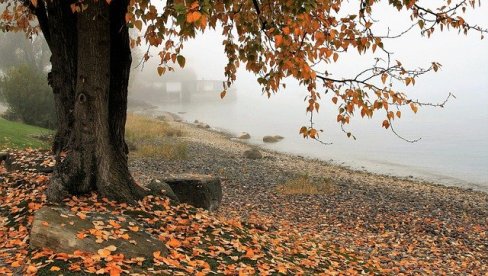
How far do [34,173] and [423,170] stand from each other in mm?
33888

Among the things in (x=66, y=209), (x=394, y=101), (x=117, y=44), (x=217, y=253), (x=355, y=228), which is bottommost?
(x=355, y=228)

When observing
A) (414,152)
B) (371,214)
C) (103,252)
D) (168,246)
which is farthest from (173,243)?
(414,152)

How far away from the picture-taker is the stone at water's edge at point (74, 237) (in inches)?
241

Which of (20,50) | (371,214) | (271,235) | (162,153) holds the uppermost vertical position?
(20,50)

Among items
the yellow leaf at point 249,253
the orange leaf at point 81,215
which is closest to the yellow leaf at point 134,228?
the orange leaf at point 81,215

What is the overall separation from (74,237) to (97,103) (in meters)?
2.86

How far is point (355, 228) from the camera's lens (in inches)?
546

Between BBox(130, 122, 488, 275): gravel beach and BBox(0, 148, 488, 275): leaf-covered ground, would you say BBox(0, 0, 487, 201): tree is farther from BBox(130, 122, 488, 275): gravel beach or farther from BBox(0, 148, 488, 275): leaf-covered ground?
BBox(130, 122, 488, 275): gravel beach

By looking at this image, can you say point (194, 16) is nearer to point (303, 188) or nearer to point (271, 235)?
point (271, 235)

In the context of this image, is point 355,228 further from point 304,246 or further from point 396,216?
point 304,246

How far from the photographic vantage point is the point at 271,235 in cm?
1037

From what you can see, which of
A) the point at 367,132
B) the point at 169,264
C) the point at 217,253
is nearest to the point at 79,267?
the point at 169,264

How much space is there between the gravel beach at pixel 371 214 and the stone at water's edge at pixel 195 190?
93 centimetres

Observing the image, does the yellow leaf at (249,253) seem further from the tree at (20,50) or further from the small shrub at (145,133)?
the tree at (20,50)
